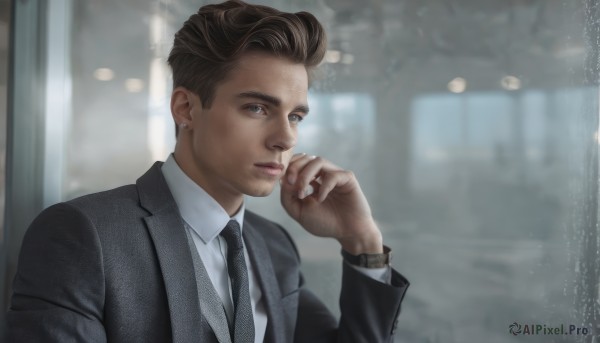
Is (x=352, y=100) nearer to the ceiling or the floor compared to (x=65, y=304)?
nearer to the ceiling

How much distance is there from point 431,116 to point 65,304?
1.30 meters

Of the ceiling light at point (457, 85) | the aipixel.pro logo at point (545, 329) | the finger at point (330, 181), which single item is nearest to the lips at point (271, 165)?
the finger at point (330, 181)

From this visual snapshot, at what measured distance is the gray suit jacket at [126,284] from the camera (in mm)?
1139

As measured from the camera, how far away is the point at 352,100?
192 cm

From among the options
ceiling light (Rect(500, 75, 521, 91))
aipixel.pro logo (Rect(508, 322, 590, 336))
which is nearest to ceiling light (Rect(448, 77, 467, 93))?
ceiling light (Rect(500, 75, 521, 91))

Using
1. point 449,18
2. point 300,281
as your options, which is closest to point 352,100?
point 449,18

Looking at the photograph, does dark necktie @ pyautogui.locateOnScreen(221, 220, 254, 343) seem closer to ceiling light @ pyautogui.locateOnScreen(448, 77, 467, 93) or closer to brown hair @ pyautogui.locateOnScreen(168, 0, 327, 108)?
brown hair @ pyautogui.locateOnScreen(168, 0, 327, 108)

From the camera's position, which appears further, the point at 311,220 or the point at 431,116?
the point at 431,116

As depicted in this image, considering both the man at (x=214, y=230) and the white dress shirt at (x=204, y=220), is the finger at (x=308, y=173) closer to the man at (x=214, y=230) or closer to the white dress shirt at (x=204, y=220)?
the man at (x=214, y=230)

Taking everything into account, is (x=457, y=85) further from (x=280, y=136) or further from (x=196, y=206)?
(x=196, y=206)

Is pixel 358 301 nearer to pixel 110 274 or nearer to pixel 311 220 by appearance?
pixel 311 220

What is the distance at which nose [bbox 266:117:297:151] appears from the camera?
1376mm

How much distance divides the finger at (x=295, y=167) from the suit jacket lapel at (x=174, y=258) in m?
0.35

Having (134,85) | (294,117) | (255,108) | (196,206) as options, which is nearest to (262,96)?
(255,108)
